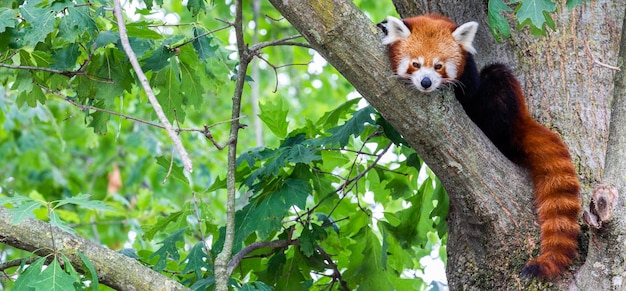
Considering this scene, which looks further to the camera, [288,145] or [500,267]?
[288,145]

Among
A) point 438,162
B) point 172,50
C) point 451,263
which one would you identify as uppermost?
point 172,50

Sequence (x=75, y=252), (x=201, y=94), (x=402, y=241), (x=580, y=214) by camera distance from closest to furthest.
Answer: (x=75, y=252)
(x=580, y=214)
(x=201, y=94)
(x=402, y=241)

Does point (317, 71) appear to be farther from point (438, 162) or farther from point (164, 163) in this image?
point (438, 162)

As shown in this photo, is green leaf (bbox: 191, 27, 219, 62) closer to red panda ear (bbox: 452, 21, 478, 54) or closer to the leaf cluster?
the leaf cluster

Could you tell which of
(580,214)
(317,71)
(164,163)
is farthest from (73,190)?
(580,214)

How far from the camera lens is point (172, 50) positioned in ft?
10.7

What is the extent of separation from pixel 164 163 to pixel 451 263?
1.40 m

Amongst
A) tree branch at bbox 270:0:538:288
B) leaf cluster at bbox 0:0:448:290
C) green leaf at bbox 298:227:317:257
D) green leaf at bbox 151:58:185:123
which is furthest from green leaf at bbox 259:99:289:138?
tree branch at bbox 270:0:538:288

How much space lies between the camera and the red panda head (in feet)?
10.8

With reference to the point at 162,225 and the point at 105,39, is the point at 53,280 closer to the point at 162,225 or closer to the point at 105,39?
the point at 105,39

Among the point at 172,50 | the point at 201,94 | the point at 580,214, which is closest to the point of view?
the point at 580,214

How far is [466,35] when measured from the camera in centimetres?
330

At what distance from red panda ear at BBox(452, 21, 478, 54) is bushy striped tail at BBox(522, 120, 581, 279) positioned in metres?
0.49

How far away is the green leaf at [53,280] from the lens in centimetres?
232
